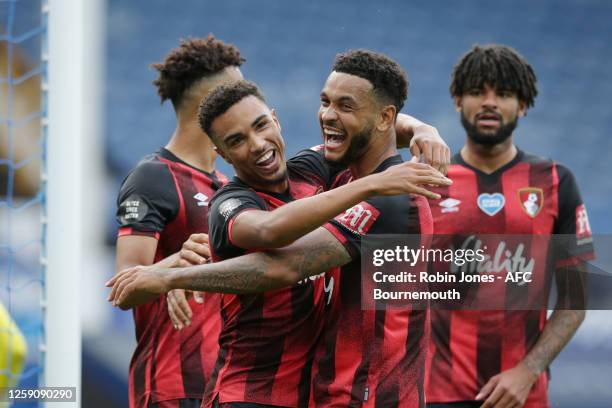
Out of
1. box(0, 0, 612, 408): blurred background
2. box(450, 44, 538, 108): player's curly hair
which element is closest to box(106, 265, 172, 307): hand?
box(450, 44, 538, 108): player's curly hair

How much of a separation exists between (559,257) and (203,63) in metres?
1.87

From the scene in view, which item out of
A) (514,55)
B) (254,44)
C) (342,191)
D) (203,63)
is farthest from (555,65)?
(342,191)

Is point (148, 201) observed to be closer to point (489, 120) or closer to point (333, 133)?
point (333, 133)

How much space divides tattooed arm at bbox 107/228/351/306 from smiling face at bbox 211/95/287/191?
0.34 m

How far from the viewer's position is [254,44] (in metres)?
7.75

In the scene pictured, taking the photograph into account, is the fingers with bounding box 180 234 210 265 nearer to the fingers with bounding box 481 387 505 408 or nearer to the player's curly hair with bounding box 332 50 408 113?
the player's curly hair with bounding box 332 50 408 113

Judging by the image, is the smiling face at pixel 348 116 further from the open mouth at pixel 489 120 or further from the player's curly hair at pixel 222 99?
the open mouth at pixel 489 120

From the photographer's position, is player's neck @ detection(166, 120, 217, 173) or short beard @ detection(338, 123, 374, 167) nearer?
short beard @ detection(338, 123, 374, 167)

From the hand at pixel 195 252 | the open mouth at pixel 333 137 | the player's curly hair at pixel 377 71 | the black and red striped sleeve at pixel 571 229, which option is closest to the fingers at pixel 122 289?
the hand at pixel 195 252

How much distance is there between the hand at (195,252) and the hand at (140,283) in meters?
0.18

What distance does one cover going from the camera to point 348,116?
3.36m

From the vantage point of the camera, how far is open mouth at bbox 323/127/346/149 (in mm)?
3377

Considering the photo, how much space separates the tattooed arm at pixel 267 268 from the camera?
122 inches

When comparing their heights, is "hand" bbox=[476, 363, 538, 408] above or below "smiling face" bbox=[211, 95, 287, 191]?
below
